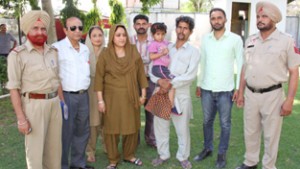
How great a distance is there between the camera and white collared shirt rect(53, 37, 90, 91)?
361 centimetres

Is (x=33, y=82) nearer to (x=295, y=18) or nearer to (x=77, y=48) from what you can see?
(x=77, y=48)

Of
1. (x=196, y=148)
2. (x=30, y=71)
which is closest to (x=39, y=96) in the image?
(x=30, y=71)

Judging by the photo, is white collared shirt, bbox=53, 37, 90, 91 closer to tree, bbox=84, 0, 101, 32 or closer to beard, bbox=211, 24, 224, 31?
beard, bbox=211, 24, 224, 31

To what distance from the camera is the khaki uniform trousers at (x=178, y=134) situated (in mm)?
4086

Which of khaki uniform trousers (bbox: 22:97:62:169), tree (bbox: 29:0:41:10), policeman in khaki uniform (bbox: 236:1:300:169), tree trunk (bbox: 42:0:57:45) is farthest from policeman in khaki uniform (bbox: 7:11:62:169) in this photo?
tree (bbox: 29:0:41:10)

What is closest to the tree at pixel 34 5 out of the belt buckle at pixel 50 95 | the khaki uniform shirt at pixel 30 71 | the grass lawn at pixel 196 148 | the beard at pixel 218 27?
the grass lawn at pixel 196 148

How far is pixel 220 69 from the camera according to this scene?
13.0 feet

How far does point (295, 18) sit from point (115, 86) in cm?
1803

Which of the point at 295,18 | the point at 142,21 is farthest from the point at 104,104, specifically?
the point at 295,18

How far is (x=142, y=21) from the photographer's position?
455 cm

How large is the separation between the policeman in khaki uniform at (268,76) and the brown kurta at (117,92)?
1.29 m

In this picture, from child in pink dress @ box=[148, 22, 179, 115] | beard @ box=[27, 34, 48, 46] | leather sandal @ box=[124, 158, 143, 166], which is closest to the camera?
beard @ box=[27, 34, 48, 46]

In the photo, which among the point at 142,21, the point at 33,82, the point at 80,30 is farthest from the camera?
the point at 142,21

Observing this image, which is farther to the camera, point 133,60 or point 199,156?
point 199,156
